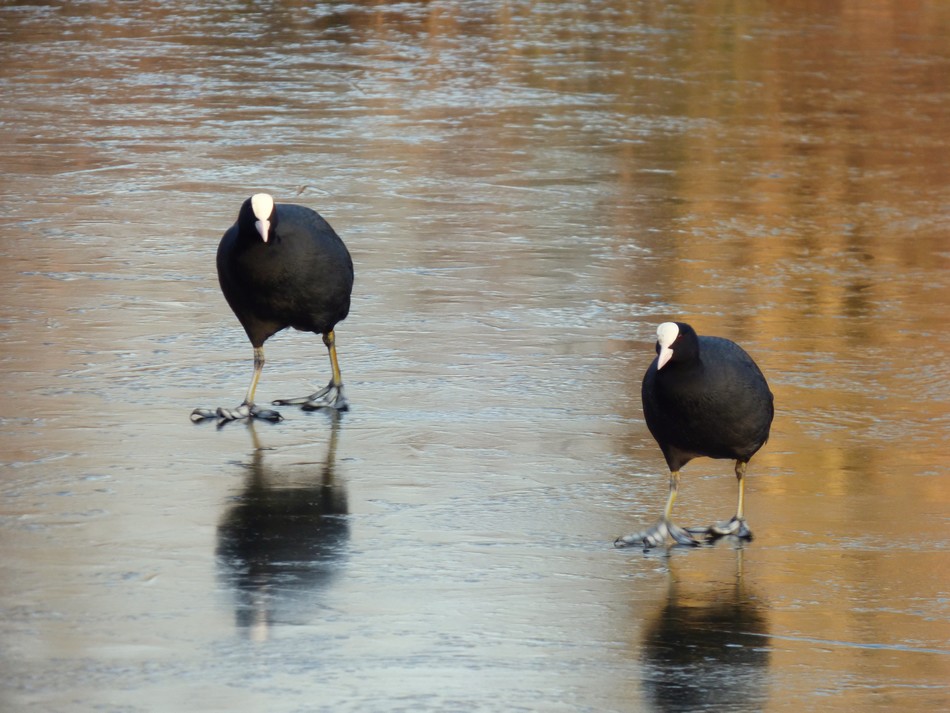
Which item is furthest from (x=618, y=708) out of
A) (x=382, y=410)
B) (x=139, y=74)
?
(x=139, y=74)

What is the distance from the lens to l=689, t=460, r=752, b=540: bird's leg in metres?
7.41

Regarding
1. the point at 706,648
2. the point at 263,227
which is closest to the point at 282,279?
the point at 263,227

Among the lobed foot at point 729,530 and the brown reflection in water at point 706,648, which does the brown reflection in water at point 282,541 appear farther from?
the lobed foot at point 729,530

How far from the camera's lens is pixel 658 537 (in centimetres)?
732

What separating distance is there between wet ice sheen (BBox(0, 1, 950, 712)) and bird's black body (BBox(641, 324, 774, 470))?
0.45m

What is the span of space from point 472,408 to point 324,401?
0.78m

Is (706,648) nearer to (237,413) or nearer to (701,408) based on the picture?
(701,408)

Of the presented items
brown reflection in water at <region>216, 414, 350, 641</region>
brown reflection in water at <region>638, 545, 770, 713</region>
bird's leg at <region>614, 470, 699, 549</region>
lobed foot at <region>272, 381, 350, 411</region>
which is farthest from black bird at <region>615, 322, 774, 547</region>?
lobed foot at <region>272, 381, 350, 411</region>

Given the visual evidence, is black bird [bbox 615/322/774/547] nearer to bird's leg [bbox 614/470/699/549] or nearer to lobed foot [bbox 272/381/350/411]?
bird's leg [bbox 614/470/699/549]

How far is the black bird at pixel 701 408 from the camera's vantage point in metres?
7.10

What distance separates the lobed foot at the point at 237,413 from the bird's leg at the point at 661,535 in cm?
245

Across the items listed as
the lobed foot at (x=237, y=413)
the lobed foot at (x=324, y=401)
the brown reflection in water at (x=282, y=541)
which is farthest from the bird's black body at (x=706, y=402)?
the lobed foot at (x=237, y=413)

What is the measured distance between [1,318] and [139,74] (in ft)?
38.4

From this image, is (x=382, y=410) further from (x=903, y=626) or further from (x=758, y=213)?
(x=758, y=213)
